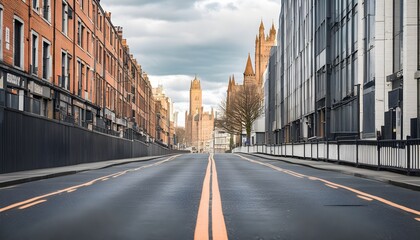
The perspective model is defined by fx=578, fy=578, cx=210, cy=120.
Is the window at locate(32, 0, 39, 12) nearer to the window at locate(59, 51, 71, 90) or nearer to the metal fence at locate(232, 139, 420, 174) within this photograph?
the window at locate(59, 51, 71, 90)

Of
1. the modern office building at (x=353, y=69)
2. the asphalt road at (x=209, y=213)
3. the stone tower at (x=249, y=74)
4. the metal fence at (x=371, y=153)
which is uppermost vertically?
the stone tower at (x=249, y=74)

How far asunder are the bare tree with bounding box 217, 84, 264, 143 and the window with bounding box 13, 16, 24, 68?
233 feet

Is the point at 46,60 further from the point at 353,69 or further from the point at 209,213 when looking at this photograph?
the point at 209,213

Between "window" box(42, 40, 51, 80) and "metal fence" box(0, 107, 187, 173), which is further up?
"window" box(42, 40, 51, 80)

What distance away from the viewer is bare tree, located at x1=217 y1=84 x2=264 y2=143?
101750 millimetres

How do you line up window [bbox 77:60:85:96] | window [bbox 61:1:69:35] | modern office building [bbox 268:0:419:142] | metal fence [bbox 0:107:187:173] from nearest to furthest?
metal fence [bbox 0:107:187:173] < modern office building [bbox 268:0:419:142] < window [bbox 61:1:69:35] < window [bbox 77:60:85:96]

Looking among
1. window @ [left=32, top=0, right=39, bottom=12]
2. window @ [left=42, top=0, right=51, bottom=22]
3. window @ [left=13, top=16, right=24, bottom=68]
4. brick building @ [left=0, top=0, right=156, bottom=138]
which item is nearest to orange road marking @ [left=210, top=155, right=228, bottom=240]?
brick building @ [left=0, top=0, right=156, bottom=138]

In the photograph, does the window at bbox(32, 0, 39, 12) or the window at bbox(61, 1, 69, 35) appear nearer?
the window at bbox(32, 0, 39, 12)

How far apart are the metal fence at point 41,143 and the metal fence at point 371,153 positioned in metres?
14.2

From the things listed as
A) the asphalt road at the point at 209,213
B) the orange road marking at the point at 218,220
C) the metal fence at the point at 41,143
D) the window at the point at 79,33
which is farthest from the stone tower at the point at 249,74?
the orange road marking at the point at 218,220

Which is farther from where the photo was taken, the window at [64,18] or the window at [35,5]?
the window at [64,18]

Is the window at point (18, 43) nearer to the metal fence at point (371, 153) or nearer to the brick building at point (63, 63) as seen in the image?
the brick building at point (63, 63)

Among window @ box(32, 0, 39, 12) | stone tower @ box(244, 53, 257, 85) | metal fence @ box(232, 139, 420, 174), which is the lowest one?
metal fence @ box(232, 139, 420, 174)

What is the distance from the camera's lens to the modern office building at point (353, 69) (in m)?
28.5
